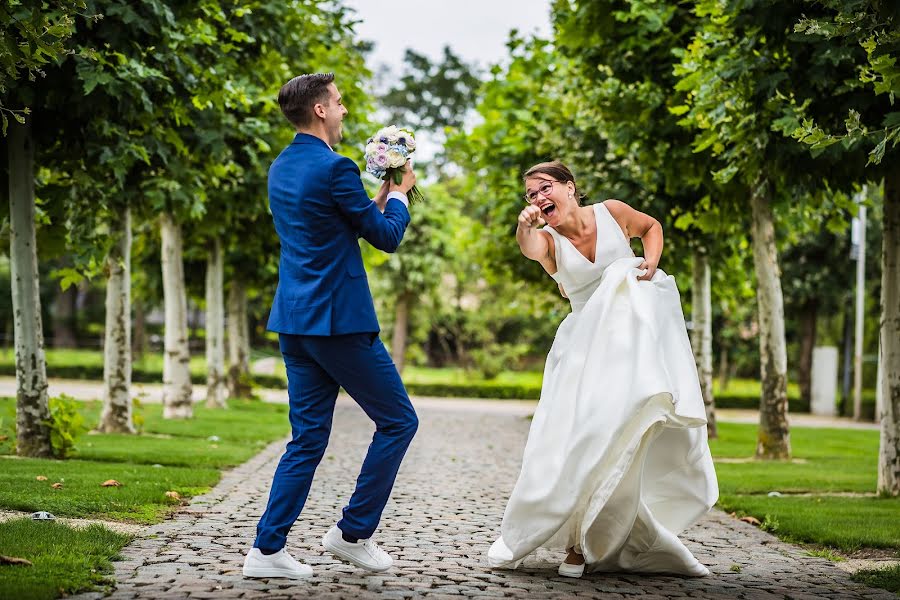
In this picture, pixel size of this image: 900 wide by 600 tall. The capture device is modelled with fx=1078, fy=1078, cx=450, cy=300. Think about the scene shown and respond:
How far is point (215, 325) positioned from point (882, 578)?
1741 centimetres

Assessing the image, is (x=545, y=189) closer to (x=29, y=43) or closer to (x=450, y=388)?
(x=29, y=43)

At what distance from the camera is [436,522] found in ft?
24.9

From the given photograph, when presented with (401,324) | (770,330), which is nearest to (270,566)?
(770,330)

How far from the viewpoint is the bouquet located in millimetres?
5395

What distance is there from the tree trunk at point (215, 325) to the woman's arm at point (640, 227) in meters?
15.5

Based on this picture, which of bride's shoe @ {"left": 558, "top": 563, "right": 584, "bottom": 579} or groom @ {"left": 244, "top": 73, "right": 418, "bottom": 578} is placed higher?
groom @ {"left": 244, "top": 73, "right": 418, "bottom": 578}

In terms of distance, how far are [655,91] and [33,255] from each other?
280 inches

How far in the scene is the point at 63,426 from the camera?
34.9 feet

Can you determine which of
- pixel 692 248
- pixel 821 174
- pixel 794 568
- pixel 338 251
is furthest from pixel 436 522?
pixel 692 248

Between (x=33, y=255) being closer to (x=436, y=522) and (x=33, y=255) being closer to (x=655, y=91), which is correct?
(x=436, y=522)

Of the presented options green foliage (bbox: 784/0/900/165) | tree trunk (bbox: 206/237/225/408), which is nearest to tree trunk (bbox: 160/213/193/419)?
tree trunk (bbox: 206/237/225/408)

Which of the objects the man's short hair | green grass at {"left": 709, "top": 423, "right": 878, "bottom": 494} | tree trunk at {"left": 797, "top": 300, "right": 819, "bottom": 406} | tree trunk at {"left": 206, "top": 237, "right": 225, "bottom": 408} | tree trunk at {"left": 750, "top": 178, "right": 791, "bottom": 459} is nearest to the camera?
the man's short hair

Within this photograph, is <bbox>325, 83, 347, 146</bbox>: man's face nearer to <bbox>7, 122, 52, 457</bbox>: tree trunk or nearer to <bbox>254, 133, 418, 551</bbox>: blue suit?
<bbox>254, 133, 418, 551</bbox>: blue suit

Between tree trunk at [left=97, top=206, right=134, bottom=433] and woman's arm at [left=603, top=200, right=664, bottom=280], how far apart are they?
907 centimetres
